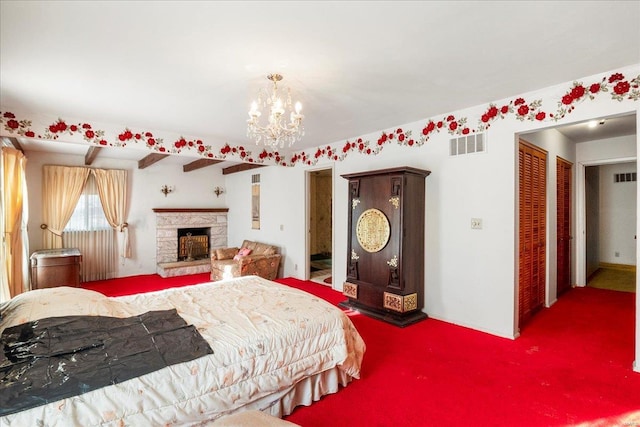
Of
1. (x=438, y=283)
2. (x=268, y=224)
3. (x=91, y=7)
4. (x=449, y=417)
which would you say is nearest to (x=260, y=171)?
(x=268, y=224)

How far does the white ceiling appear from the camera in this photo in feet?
5.71

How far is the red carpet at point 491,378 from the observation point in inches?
79.7

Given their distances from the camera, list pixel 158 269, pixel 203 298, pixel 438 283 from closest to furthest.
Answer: pixel 203 298 → pixel 438 283 → pixel 158 269

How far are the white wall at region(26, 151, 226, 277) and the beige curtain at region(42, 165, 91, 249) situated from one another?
97mm

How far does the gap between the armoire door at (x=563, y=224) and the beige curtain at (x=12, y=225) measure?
7043mm

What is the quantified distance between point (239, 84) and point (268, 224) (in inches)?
156

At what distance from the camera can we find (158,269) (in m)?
6.57

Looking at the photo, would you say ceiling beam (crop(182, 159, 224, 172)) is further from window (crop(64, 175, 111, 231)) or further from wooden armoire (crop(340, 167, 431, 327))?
wooden armoire (crop(340, 167, 431, 327))

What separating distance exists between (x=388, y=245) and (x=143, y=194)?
534cm

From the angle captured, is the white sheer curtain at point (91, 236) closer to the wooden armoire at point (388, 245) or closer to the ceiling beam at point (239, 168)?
the ceiling beam at point (239, 168)

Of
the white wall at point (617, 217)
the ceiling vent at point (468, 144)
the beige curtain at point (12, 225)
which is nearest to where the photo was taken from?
the ceiling vent at point (468, 144)

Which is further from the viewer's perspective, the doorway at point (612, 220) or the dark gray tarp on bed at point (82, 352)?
the doorway at point (612, 220)

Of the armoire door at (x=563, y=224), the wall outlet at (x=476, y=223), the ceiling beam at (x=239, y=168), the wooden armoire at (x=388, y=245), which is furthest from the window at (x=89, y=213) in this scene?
the armoire door at (x=563, y=224)

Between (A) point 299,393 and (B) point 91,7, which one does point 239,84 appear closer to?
(B) point 91,7
